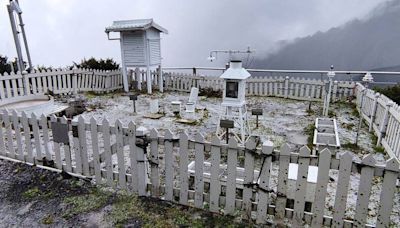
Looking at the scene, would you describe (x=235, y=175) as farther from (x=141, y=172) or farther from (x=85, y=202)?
(x=85, y=202)

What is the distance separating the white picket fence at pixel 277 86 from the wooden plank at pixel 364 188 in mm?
6771

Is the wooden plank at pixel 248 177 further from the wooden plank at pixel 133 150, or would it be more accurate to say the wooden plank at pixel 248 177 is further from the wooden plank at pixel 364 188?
the wooden plank at pixel 133 150

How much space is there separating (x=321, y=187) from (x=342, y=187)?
0.58 ft

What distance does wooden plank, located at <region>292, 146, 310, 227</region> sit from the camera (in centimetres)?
253

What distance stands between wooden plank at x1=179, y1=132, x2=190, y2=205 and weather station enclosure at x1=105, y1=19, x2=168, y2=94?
7903 mm

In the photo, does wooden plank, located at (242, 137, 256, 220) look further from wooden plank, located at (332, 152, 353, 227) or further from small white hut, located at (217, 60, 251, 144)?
small white hut, located at (217, 60, 251, 144)

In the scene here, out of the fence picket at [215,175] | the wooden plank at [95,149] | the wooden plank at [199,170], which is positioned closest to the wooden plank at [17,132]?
the wooden plank at [95,149]

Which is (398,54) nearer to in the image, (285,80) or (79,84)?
(285,80)

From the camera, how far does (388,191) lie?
2.38 metres

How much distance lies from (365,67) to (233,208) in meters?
12.1

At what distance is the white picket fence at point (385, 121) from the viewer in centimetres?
443

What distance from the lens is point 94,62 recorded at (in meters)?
12.4

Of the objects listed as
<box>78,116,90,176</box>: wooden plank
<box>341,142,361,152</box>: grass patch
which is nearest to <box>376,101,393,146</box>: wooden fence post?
<box>341,142,361,152</box>: grass patch

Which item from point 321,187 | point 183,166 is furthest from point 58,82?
point 321,187
